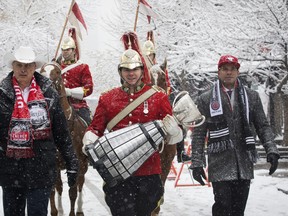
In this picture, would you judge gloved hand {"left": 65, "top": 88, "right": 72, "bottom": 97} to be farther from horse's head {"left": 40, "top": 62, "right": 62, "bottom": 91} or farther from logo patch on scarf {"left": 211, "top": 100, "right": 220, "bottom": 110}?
logo patch on scarf {"left": 211, "top": 100, "right": 220, "bottom": 110}

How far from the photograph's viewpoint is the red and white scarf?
12.9 feet

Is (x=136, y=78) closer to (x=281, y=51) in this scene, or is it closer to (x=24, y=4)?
(x=281, y=51)

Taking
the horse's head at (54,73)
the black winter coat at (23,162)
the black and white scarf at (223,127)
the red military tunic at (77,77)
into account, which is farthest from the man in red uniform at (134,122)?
the red military tunic at (77,77)

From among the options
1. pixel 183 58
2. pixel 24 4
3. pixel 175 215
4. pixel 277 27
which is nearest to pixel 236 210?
pixel 175 215

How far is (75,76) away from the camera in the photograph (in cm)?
793

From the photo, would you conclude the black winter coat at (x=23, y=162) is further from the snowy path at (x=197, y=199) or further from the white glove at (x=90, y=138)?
the snowy path at (x=197, y=199)

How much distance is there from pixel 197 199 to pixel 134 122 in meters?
4.76

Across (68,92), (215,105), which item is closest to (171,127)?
(215,105)

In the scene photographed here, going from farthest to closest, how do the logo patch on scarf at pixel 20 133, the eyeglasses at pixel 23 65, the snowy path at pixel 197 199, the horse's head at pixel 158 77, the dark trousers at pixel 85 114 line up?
the dark trousers at pixel 85 114
the snowy path at pixel 197 199
the horse's head at pixel 158 77
the eyeglasses at pixel 23 65
the logo patch on scarf at pixel 20 133

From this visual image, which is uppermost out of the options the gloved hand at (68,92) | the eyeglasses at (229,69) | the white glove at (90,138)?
the eyeglasses at (229,69)

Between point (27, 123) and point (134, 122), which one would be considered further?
point (134, 122)

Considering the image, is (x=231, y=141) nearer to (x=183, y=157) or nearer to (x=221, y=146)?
(x=221, y=146)

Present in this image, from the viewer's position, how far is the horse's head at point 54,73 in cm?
652

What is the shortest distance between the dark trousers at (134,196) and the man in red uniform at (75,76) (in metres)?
3.58
